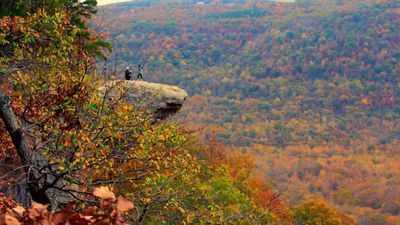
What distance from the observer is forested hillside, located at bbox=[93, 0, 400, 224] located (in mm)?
101312

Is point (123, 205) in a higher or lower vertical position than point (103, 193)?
lower

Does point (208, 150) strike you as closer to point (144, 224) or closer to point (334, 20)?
point (144, 224)

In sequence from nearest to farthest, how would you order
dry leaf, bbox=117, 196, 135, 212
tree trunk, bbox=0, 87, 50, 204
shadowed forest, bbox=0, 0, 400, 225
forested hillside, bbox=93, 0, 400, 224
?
dry leaf, bbox=117, 196, 135, 212
tree trunk, bbox=0, 87, 50, 204
shadowed forest, bbox=0, 0, 400, 225
forested hillside, bbox=93, 0, 400, 224

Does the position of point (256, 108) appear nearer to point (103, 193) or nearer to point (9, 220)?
point (103, 193)

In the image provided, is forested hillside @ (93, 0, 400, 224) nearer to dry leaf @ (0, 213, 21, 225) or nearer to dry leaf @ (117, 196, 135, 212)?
dry leaf @ (117, 196, 135, 212)

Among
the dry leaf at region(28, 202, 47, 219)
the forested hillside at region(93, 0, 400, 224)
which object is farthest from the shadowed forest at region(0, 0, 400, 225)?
the forested hillside at region(93, 0, 400, 224)

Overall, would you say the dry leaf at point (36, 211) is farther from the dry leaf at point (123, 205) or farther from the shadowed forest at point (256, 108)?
the dry leaf at point (123, 205)

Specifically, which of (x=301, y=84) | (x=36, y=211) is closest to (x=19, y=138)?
(x=36, y=211)

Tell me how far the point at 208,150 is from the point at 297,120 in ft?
307

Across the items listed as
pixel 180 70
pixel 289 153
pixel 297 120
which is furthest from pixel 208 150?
pixel 180 70

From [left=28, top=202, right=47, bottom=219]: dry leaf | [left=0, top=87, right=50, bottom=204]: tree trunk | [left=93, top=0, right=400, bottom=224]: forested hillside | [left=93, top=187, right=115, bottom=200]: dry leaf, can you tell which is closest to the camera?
[left=28, top=202, right=47, bottom=219]: dry leaf

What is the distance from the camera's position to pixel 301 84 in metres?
148

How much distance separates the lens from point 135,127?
9.66 m

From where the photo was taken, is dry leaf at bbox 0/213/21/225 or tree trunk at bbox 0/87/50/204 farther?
tree trunk at bbox 0/87/50/204
